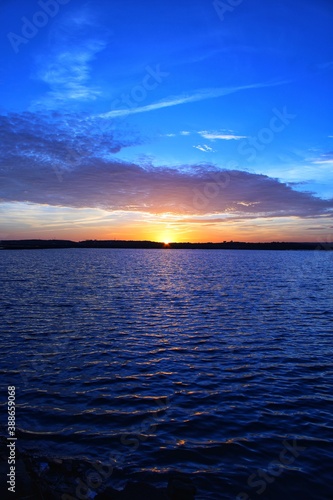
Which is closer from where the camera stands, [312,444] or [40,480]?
[40,480]

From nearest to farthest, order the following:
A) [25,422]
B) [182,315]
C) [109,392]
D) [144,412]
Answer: [25,422]
[144,412]
[109,392]
[182,315]

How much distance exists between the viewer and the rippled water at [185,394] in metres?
11.9

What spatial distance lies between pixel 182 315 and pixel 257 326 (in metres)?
8.60

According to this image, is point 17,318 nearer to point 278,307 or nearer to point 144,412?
point 144,412

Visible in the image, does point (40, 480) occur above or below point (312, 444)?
above

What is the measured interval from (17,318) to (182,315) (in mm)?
16498

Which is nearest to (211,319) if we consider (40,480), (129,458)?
(129,458)

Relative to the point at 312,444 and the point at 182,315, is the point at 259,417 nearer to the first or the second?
the point at 312,444

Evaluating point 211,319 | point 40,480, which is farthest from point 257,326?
point 40,480

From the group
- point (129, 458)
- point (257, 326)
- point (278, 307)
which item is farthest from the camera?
point (278, 307)

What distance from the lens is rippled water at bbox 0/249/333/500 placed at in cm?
1188

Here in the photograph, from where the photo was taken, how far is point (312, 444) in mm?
13203

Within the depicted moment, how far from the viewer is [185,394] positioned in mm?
17312

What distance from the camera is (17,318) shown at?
33469 millimetres
